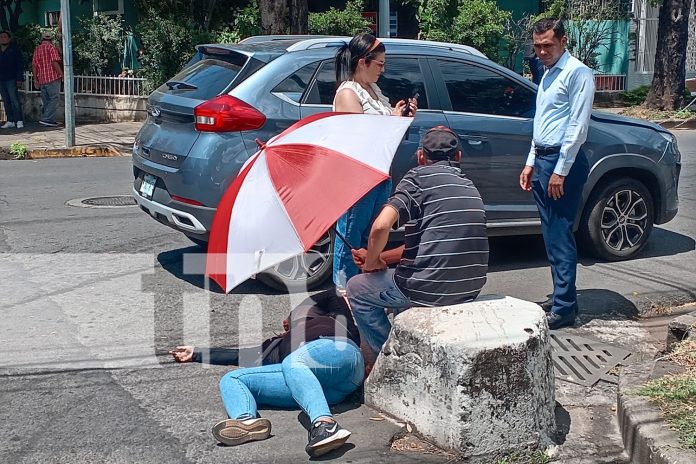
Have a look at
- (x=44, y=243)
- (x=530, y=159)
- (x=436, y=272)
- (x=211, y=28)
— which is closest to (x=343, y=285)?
(x=436, y=272)

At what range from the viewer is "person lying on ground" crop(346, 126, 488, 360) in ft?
15.2

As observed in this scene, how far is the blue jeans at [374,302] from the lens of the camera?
4.77m

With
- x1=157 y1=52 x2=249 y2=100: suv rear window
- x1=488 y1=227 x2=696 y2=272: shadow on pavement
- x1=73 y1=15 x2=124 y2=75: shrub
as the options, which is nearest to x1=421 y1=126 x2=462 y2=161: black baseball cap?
x1=157 y1=52 x2=249 y2=100: suv rear window

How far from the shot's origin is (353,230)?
19.2ft

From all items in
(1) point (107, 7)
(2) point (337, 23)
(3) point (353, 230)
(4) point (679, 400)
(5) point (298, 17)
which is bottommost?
(4) point (679, 400)

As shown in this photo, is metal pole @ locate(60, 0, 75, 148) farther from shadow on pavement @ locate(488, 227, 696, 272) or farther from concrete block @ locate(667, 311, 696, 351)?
concrete block @ locate(667, 311, 696, 351)

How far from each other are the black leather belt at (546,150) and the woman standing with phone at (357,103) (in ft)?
3.09

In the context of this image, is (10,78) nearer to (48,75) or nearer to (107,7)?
(48,75)

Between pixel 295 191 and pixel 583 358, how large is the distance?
2280 millimetres

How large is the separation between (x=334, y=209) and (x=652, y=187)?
4331mm

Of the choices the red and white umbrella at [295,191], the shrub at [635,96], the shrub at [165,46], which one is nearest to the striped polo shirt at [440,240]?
the red and white umbrella at [295,191]

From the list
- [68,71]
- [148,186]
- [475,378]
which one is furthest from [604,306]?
[68,71]

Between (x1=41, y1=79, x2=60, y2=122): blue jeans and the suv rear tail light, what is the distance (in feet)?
40.6

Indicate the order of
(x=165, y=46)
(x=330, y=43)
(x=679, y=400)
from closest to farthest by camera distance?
1. (x=679, y=400)
2. (x=330, y=43)
3. (x=165, y=46)
